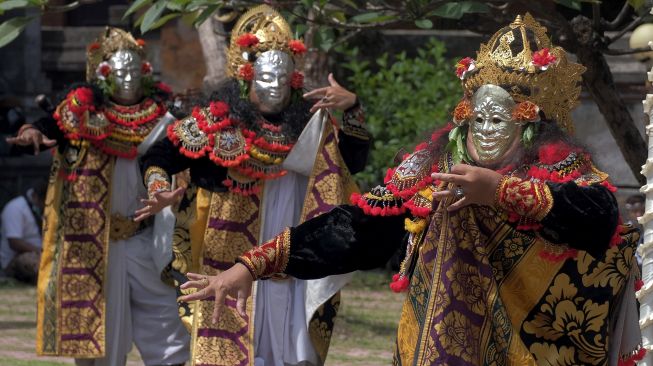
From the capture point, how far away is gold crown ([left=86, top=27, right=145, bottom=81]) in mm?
8664

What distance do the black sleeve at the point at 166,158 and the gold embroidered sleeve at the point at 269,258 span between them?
8.40ft

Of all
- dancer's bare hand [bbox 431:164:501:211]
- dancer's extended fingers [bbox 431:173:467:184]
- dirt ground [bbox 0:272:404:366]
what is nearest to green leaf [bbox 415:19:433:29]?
dancer's bare hand [bbox 431:164:501:211]

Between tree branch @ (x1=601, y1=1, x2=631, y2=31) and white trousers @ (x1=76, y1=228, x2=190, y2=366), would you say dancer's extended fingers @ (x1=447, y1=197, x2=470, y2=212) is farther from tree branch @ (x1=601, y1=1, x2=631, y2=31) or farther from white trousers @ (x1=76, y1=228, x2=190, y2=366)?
white trousers @ (x1=76, y1=228, x2=190, y2=366)

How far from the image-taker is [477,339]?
4.66 m

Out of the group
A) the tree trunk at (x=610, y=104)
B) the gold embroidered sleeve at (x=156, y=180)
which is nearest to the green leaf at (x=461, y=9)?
the tree trunk at (x=610, y=104)

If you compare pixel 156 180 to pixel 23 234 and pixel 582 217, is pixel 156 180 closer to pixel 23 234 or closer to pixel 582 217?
pixel 582 217

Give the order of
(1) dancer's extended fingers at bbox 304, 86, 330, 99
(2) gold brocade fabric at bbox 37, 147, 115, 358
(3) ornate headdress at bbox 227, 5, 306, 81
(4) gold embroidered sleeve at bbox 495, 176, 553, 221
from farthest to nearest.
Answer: (2) gold brocade fabric at bbox 37, 147, 115, 358, (3) ornate headdress at bbox 227, 5, 306, 81, (1) dancer's extended fingers at bbox 304, 86, 330, 99, (4) gold embroidered sleeve at bbox 495, 176, 553, 221

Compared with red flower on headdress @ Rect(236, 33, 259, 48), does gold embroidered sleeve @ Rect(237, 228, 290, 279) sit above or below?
below

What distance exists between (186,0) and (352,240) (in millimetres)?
2375

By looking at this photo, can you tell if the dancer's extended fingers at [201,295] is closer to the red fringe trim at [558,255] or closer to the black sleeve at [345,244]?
the black sleeve at [345,244]

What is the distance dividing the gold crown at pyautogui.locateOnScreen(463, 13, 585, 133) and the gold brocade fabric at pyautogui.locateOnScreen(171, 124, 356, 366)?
258cm

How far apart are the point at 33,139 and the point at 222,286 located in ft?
12.5

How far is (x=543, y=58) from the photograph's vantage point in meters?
4.80

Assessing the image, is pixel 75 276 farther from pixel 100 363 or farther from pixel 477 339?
pixel 477 339
